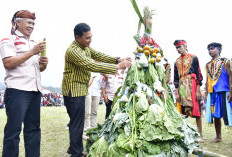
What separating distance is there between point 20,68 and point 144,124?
157 centimetres

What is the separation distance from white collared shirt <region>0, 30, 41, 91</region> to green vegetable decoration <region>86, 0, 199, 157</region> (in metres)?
1.06

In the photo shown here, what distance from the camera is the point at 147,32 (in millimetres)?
3084

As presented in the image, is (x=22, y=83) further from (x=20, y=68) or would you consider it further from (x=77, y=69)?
(x=77, y=69)

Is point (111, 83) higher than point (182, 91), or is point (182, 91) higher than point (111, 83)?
point (111, 83)

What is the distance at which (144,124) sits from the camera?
8.23ft

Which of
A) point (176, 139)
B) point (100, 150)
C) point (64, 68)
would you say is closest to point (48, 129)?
point (64, 68)

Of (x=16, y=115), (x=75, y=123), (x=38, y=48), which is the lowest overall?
(x=75, y=123)

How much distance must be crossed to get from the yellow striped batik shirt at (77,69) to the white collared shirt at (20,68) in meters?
0.40

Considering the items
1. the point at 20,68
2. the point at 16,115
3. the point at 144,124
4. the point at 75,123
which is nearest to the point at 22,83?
the point at 20,68

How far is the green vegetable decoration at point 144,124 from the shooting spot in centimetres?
238

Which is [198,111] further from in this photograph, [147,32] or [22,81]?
[22,81]

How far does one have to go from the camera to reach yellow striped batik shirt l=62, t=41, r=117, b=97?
2.76 m

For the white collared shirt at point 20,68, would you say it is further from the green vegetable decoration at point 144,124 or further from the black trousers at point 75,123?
the green vegetable decoration at point 144,124

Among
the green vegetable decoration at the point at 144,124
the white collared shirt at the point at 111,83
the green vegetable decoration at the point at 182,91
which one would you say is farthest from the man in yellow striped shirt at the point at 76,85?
the white collared shirt at the point at 111,83
